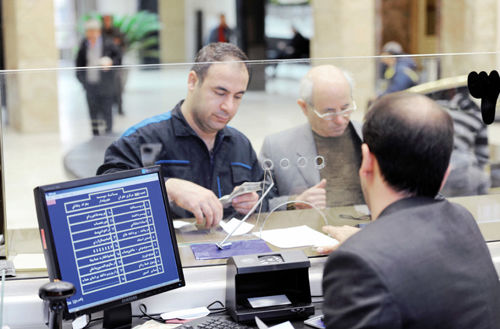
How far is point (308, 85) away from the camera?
2.95 meters

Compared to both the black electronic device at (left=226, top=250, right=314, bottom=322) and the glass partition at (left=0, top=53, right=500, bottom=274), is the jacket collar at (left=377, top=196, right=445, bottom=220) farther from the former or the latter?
the glass partition at (left=0, top=53, right=500, bottom=274)

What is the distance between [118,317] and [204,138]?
1.01m

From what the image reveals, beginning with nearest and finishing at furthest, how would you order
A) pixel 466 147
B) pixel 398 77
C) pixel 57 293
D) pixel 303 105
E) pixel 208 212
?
pixel 57 293, pixel 208 212, pixel 303 105, pixel 466 147, pixel 398 77

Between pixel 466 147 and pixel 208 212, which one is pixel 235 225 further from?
pixel 466 147

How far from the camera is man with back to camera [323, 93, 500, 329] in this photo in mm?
1414

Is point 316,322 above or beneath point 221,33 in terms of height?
beneath

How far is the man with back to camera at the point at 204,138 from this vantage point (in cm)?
274

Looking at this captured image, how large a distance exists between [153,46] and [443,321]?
20015mm

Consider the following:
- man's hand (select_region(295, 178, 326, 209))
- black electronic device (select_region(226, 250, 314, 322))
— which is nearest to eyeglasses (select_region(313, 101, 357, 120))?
man's hand (select_region(295, 178, 326, 209))

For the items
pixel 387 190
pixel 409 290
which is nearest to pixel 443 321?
pixel 409 290

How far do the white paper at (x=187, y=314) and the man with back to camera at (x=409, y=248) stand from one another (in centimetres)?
71

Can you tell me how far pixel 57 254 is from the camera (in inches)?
74.4

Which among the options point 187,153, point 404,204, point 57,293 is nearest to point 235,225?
point 187,153

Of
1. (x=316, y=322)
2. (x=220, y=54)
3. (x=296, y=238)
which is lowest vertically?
(x=316, y=322)
